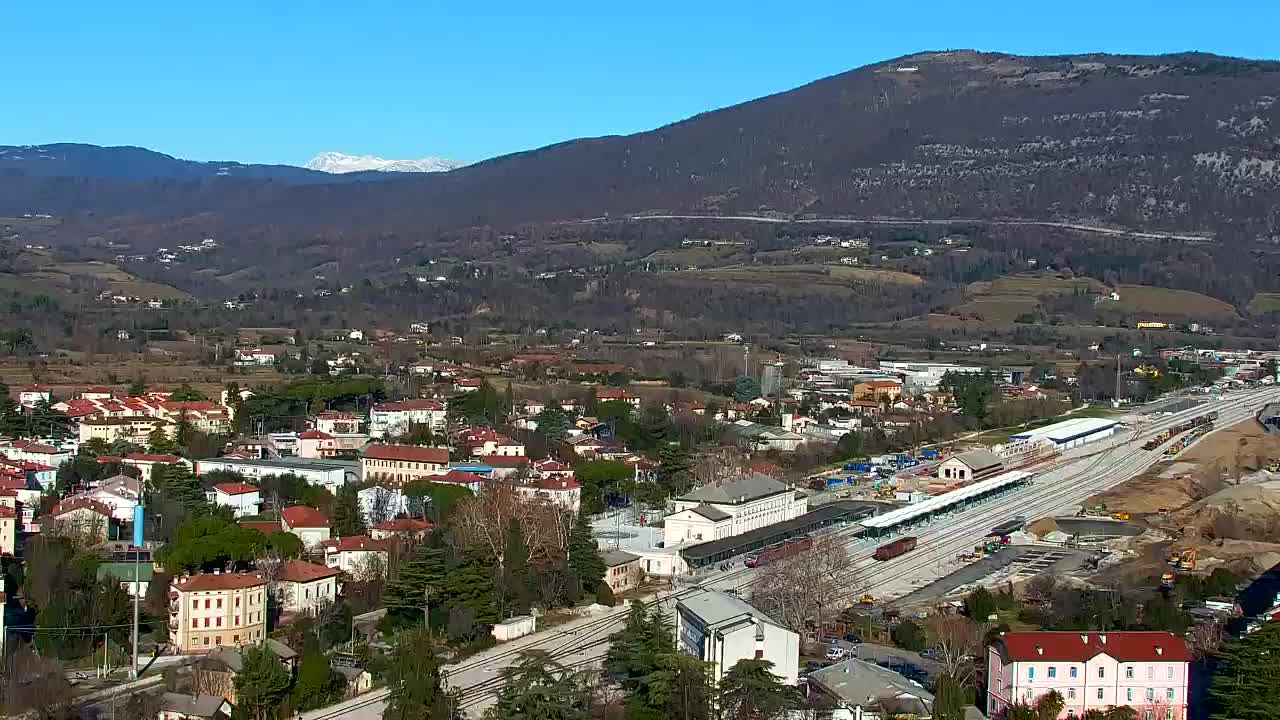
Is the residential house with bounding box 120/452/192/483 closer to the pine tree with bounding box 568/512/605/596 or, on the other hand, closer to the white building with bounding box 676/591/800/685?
the pine tree with bounding box 568/512/605/596

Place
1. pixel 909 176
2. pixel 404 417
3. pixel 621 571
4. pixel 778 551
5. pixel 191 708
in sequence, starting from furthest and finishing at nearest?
pixel 909 176 < pixel 404 417 < pixel 778 551 < pixel 621 571 < pixel 191 708

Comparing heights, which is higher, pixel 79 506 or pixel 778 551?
pixel 79 506

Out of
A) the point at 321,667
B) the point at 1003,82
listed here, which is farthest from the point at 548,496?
the point at 1003,82

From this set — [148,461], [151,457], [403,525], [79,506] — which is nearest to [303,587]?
[403,525]

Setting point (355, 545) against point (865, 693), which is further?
point (355, 545)

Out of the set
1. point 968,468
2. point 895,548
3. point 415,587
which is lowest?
point 968,468

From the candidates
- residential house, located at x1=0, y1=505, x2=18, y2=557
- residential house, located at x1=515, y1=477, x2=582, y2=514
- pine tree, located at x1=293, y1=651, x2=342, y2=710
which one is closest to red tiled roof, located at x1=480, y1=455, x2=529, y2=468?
residential house, located at x1=515, y1=477, x2=582, y2=514

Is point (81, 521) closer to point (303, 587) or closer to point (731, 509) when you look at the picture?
point (303, 587)

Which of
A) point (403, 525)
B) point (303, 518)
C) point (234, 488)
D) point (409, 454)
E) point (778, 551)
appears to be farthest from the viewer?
point (409, 454)
